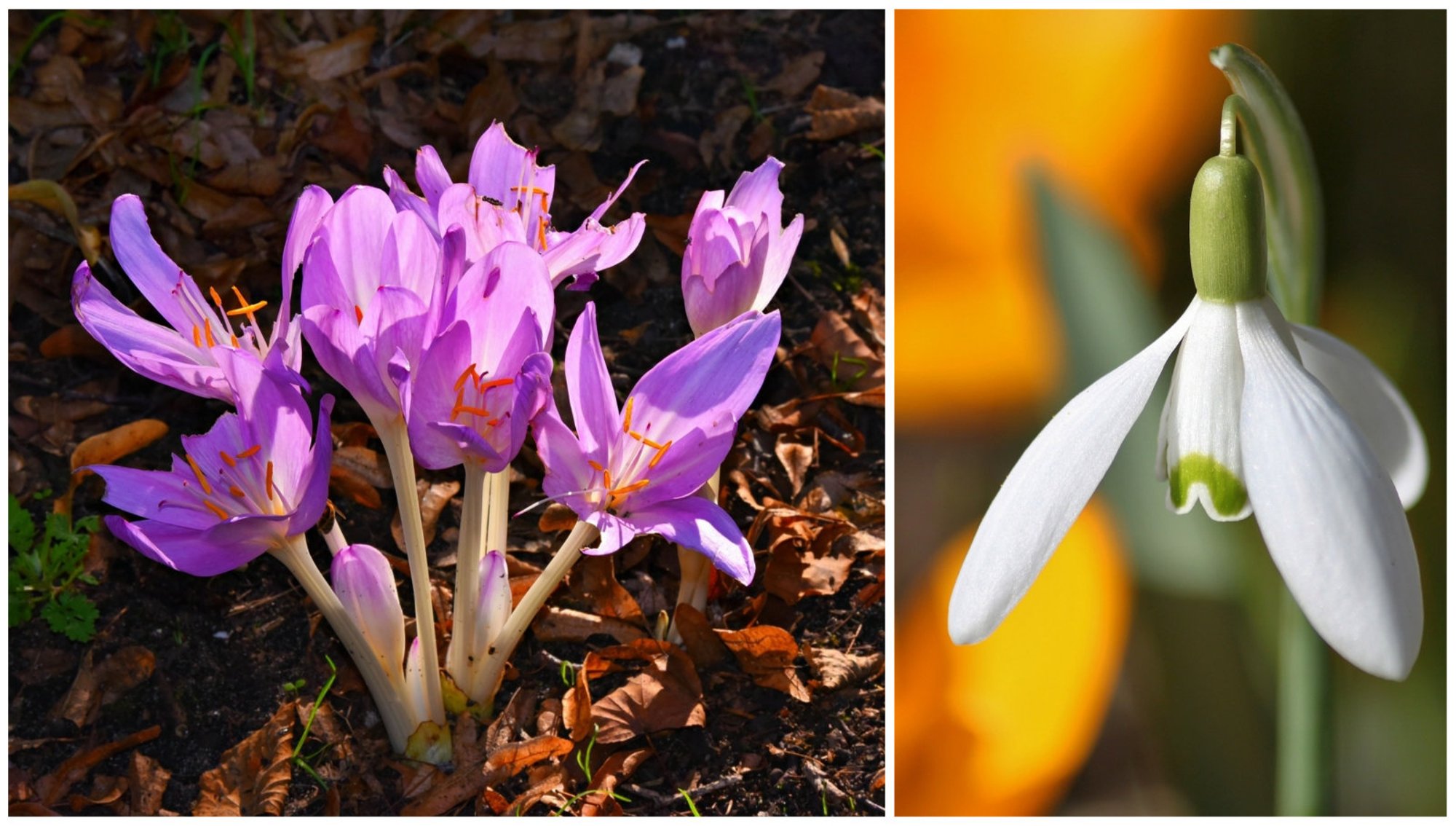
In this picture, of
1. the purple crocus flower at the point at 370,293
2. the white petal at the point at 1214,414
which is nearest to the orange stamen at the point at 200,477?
the purple crocus flower at the point at 370,293

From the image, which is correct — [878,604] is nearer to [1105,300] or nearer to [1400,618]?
[1105,300]

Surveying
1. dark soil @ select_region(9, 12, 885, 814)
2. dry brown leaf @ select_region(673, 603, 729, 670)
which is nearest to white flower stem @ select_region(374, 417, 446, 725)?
dark soil @ select_region(9, 12, 885, 814)

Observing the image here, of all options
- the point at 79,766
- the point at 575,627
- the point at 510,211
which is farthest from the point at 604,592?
the point at 79,766

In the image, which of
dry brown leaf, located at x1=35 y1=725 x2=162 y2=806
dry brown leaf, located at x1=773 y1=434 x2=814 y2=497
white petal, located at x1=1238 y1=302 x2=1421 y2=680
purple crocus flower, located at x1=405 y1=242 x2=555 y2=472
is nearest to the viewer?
white petal, located at x1=1238 y1=302 x2=1421 y2=680

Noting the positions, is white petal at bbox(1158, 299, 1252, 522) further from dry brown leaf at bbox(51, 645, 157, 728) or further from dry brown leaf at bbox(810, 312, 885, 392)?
dry brown leaf at bbox(51, 645, 157, 728)

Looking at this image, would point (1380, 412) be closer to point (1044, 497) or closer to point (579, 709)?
point (1044, 497)

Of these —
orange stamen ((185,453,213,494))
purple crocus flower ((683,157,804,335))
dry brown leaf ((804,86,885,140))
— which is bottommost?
orange stamen ((185,453,213,494))

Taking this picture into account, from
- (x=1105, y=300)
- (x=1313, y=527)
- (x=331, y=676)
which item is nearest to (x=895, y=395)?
(x=1105, y=300)
